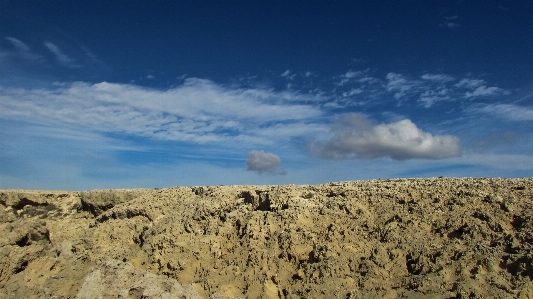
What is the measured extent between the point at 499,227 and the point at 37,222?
13.8m

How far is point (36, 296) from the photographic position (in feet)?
31.6

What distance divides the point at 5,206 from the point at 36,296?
7.43 metres

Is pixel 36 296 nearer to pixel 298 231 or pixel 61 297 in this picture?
pixel 61 297

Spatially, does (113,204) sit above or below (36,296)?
above

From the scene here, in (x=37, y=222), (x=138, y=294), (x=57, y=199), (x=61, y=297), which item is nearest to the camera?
(x=138, y=294)

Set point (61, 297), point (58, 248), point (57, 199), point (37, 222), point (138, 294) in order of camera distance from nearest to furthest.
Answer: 1. point (138, 294)
2. point (61, 297)
3. point (58, 248)
4. point (37, 222)
5. point (57, 199)

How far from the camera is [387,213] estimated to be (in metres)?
8.88

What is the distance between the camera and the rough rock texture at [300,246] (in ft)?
24.2

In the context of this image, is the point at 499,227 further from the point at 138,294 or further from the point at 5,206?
the point at 5,206

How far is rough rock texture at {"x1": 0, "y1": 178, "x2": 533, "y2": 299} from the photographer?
7391 millimetres

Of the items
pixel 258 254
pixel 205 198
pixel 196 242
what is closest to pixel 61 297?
pixel 196 242

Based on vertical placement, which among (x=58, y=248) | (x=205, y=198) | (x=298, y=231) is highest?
(x=205, y=198)

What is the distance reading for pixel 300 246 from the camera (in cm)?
866

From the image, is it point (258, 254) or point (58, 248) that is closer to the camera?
point (258, 254)
